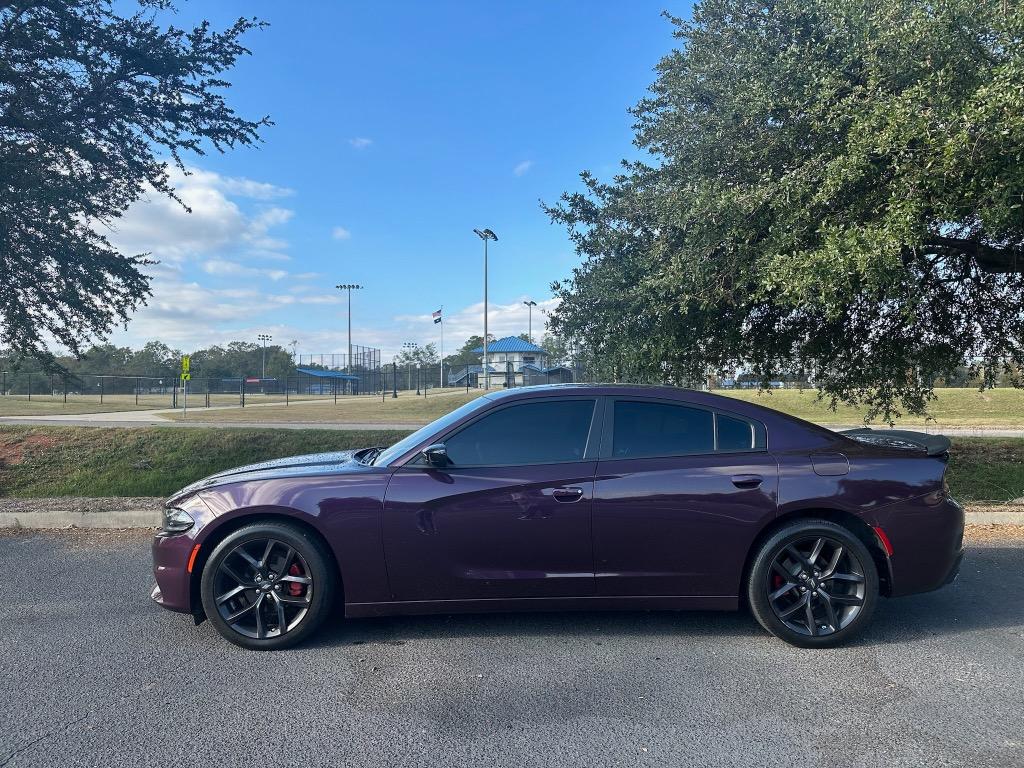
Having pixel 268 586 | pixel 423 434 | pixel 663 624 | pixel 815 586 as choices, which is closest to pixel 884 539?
pixel 815 586

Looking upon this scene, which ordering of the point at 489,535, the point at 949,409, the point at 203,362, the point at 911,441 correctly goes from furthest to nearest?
the point at 203,362 → the point at 949,409 → the point at 911,441 → the point at 489,535

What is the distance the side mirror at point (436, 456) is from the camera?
3.83 m

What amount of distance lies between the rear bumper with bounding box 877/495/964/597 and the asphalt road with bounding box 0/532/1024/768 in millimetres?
367

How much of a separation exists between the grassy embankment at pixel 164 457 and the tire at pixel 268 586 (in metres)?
6.54

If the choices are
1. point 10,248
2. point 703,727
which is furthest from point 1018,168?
point 10,248

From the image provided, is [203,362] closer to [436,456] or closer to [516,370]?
[516,370]

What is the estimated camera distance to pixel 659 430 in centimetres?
404

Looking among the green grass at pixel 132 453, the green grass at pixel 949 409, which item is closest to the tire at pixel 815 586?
the green grass at pixel 132 453

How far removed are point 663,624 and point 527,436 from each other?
1489 millimetres

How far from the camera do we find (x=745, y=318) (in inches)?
364

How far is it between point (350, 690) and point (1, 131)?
33.5ft

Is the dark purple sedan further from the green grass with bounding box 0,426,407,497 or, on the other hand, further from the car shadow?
the green grass with bounding box 0,426,407,497

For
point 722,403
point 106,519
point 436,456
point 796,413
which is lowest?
point 106,519

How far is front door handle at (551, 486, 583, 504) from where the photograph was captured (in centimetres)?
378
